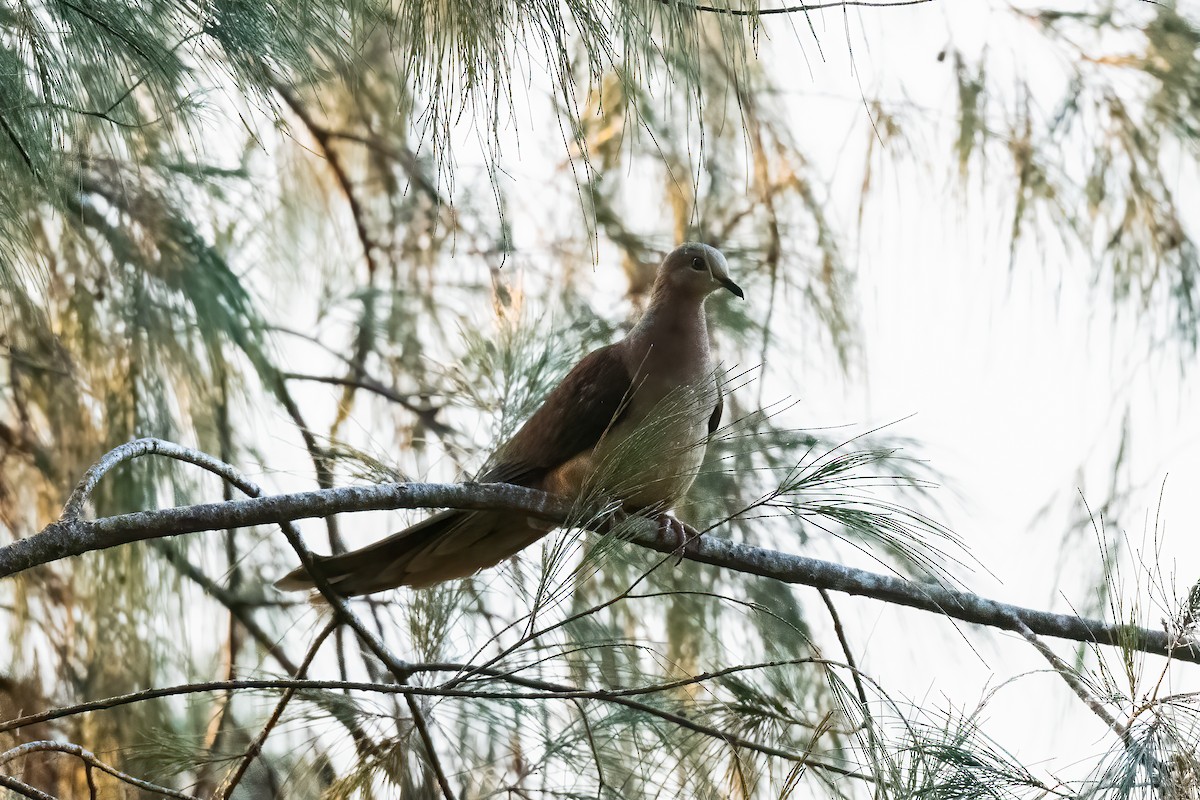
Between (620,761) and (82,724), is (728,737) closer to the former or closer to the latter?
(620,761)

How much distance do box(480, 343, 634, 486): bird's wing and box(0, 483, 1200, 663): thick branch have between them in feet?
0.88

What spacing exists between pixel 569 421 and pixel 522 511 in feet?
1.55

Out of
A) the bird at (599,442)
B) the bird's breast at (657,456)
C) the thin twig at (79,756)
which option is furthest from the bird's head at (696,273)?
the thin twig at (79,756)

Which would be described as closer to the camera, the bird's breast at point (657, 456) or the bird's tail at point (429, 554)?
the bird's breast at point (657, 456)

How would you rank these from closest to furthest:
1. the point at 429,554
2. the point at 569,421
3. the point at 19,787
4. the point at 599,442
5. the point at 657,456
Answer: the point at 19,787 < the point at 657,456 < the point at 599,442 < the point at 429,554 < the point at 569,421

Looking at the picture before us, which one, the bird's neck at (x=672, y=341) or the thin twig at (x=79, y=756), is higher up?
the bird's neck at (x=672, y=341)

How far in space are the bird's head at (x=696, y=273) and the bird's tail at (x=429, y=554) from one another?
0.52 metres

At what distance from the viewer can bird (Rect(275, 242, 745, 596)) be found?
174 centimetres

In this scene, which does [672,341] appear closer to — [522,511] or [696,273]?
[696,273]

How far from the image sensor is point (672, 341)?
6.95 feet

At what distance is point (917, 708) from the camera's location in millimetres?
1395

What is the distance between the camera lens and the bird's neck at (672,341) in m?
2.08

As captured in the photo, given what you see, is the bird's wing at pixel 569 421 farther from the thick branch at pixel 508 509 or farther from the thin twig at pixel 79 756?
the thin twig at pixel 79 756

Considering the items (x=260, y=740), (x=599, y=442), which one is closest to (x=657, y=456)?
(x=599, y=442)
